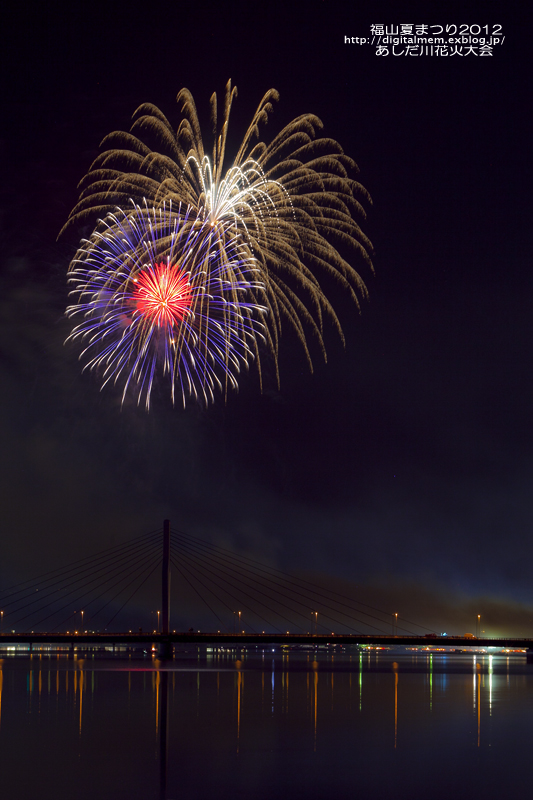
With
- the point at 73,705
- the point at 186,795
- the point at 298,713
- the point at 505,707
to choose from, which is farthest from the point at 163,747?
the point at 505,707

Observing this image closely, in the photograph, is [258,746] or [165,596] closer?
[258,746]

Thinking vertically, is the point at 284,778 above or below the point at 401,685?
above

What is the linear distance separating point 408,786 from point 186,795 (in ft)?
17.4

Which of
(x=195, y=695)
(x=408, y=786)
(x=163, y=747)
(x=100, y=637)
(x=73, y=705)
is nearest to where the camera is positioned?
(x=408, y=786)

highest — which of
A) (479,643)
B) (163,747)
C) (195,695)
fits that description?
(163,747)

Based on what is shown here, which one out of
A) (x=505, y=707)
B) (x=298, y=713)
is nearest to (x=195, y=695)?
(x=298, y=713)

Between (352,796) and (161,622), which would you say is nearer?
(352,796)

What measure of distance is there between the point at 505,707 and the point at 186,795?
29842mm

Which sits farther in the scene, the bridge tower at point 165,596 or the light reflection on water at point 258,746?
the bridge tower at point 165,596

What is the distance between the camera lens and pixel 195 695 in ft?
159

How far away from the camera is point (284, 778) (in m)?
19.8

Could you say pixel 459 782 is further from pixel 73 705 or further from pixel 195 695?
pixel 195 695

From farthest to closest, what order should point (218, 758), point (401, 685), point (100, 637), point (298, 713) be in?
point (100, 637) → point (401, 685) → point (298, 713) → point (218, 758)

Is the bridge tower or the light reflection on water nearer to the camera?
the light reflection on water
